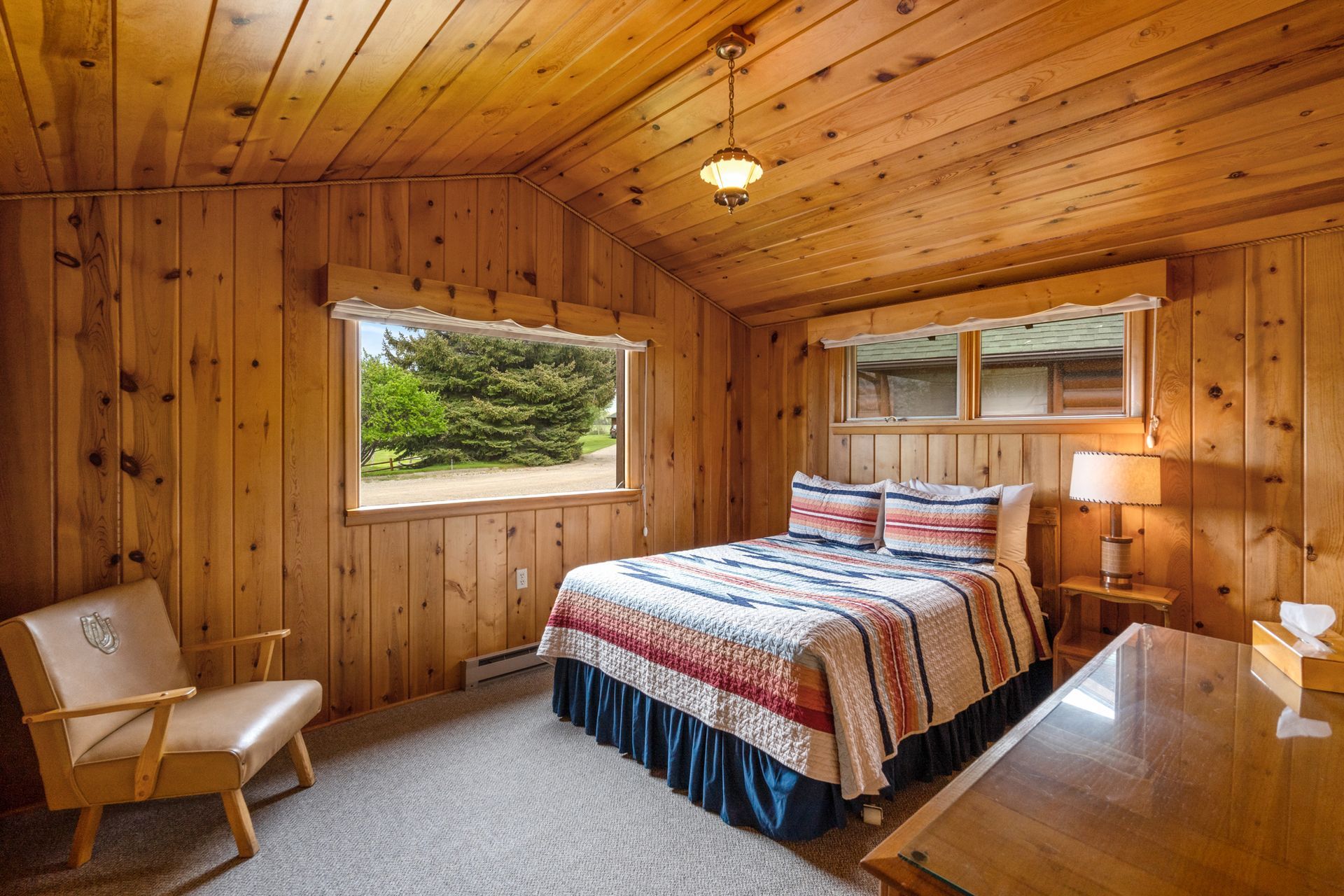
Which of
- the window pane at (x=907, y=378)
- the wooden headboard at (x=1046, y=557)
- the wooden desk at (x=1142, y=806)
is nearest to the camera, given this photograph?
the wooden desk at (x=1142, y=806)

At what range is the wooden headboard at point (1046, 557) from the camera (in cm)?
Answer: 310

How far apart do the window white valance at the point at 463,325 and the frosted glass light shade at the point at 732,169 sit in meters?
1.53

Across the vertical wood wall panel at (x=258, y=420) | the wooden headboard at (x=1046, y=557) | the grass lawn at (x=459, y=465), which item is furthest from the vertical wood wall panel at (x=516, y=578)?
the wooden headboard at (x=1046, y=557)

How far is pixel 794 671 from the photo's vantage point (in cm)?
185

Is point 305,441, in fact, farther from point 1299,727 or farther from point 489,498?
point 1299,727

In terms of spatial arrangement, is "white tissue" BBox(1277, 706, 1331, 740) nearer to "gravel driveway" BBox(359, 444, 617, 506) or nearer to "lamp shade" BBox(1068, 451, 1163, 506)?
"lamp shade" BBox(1068, 451, 1163, 506)

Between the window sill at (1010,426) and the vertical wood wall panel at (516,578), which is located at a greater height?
the window sill at (1010,426)

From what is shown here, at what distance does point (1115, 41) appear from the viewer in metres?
1.88

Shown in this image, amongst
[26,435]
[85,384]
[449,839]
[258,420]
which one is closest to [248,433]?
[258,420]

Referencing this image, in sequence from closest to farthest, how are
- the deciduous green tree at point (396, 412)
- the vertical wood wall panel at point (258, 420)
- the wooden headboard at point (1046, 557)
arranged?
the vertical wood wall panel at point (258, 420), the deciduous green tree at point (396, 412), the wooden headboard at point (1046, 557)

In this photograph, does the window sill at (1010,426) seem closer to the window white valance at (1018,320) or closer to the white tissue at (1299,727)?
the window white valance at (1018,320)

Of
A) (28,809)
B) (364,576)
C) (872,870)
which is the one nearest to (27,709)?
(28,809)

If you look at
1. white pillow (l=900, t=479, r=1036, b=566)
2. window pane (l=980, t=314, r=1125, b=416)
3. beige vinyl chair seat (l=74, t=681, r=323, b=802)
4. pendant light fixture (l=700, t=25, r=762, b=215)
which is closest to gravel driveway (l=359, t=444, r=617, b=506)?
beige vinyl chair seat (l=74, t=681, r=323, b=802)

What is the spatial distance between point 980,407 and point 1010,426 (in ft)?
0.71
